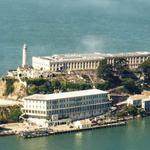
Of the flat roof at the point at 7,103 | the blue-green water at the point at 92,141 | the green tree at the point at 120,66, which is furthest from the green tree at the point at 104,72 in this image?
the blue-green water at the point at 92,141

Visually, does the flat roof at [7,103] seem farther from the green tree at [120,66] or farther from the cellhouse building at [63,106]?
the green tree at [120,66]

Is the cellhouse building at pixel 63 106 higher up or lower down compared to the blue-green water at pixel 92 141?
higher up

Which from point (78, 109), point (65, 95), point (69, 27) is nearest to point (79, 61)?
point (65, 95)

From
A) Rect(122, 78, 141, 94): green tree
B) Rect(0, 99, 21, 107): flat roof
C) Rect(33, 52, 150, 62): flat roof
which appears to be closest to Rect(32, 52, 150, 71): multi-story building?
Rect(33, 52, 150, 62): flat roof

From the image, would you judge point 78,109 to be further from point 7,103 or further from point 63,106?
point 7,103

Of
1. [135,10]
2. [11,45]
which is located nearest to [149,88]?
[11,45]

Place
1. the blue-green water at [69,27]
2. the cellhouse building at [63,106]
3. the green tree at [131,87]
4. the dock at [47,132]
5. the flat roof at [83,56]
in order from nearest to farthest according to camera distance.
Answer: the dock at [47,132], the cellhouse building at [63,106], the green tree at [131,87], the flat roof at [83,56], the blue-green water at [69,27]
